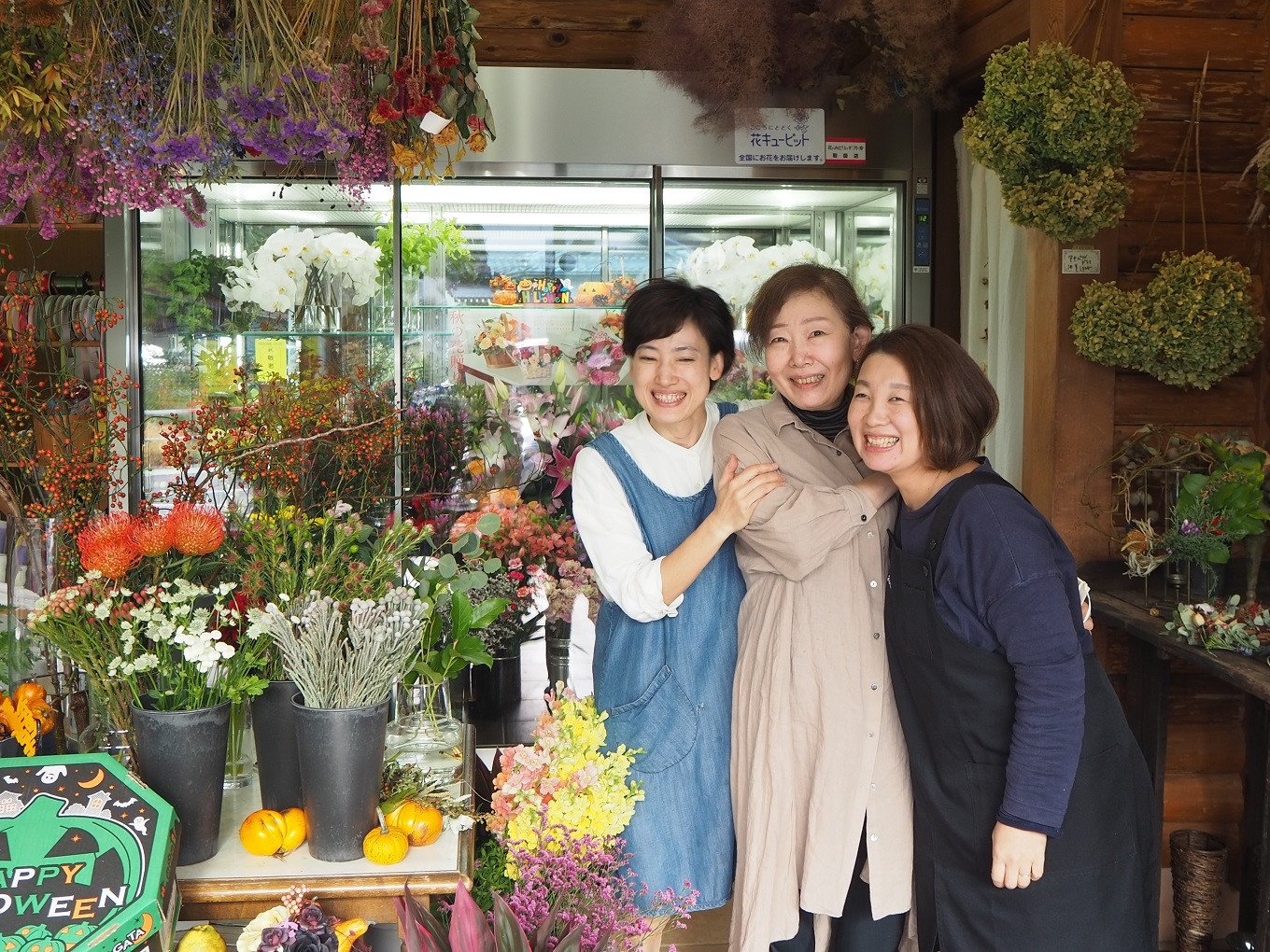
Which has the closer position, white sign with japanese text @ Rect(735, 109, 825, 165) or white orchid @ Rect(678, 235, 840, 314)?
white sign with japanese text @ Rect(735, 109, 825, 165)

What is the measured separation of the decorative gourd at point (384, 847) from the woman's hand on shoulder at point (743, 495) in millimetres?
657

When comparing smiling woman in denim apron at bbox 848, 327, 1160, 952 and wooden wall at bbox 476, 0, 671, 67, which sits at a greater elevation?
wooden wall at bbox 476, 0, 671, 67

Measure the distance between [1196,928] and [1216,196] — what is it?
1.88m

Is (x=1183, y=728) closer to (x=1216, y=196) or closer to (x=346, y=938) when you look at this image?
(x=1216, y=196)

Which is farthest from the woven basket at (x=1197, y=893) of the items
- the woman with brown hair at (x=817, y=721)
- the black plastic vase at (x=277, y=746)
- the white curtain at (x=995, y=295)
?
the black plastic vase at (x=277, y=746)

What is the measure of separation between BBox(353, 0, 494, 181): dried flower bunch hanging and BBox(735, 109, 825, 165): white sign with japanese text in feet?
6.14

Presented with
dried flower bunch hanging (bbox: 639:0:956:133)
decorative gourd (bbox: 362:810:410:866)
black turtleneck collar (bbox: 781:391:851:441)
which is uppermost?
dried flower bunch hanging (bbox: 639:0:956:133)

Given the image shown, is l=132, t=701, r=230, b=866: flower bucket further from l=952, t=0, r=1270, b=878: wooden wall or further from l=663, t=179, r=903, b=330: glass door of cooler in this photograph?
l=663, t=179, r=903, b=330: glass door of cooler

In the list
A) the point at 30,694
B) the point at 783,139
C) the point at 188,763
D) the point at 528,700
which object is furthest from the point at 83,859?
the point at 783,139

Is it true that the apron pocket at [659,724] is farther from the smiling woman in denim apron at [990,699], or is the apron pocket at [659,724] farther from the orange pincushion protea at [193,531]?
the orange pincushion protea at [193,531]

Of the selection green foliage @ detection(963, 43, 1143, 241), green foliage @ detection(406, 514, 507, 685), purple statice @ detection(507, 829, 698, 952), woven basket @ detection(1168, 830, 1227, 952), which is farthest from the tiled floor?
green foliage @ detection(963, 43, 1143, 241)

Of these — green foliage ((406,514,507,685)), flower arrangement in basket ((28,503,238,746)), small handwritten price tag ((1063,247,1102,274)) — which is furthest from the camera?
small handwritten price tag ((1063,247,1102,274))

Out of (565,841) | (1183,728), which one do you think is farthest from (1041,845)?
(1183,728)

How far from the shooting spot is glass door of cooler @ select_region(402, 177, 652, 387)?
12.6 ft
